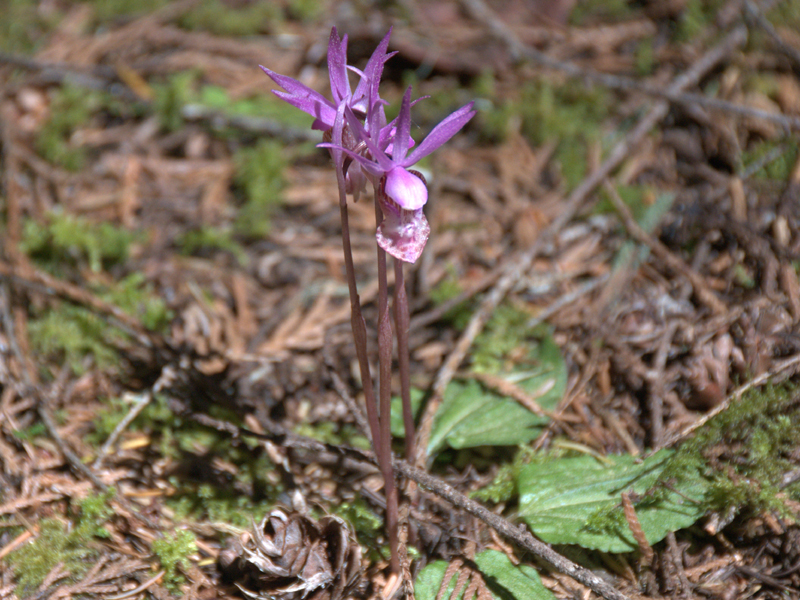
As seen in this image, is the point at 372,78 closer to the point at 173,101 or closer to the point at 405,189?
the point at 405,189

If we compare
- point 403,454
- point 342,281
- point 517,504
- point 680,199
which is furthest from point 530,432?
point 680,199

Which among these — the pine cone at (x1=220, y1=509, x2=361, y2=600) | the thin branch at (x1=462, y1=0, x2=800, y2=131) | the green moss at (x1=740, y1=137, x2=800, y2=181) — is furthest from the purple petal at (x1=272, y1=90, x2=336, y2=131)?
the thin branch at (x1=462, y1=0, x2=800, y2=131)

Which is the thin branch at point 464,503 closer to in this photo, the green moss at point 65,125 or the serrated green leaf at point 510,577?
the serrated green leaf at point 510,577

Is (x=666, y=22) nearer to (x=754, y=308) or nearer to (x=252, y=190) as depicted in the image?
(x=754, y=308)

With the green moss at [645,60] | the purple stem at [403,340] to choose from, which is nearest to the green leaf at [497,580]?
the purple stem at [403,340]

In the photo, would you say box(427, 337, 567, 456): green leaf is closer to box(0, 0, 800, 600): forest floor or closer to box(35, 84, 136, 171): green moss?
box(0, 0, 800, 600): forest floor

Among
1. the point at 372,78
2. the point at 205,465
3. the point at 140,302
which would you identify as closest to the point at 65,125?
the point at 140,302
